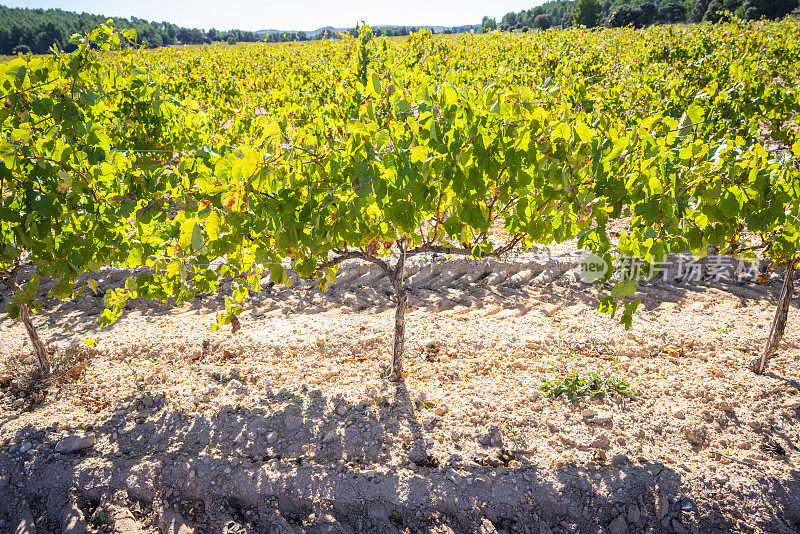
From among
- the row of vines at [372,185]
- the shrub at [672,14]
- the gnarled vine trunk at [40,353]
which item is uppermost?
the shrub at [672,14]

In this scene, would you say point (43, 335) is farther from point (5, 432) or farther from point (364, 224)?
point (364, 224)

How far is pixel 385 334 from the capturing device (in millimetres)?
4473

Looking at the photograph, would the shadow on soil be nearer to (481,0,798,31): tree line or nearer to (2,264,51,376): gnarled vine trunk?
(2,264,51,376): gnarled vine trunk

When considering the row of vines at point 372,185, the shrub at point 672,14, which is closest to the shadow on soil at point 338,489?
the row of vines at point 372,185

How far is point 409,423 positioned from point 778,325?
10.1 feet

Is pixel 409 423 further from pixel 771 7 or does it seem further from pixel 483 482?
pixel 771 7

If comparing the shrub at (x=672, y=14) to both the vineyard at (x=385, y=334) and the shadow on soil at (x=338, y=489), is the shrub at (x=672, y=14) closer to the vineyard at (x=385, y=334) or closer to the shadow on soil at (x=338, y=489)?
the vineyard at (x=385, y=334)

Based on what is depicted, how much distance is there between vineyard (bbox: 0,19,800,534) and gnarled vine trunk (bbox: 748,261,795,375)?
3 cm

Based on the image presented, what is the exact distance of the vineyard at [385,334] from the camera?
7.68 ft

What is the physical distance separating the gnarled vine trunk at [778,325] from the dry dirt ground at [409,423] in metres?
0.12

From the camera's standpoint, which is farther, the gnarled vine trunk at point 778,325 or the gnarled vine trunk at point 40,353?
the gnarled vine trunk at point 40,353

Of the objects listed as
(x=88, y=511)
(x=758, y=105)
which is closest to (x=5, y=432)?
(x=88, y=511)

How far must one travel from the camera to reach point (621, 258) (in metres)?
2.32

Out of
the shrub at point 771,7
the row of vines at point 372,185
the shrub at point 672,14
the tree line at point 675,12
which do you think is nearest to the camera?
the row of vines at point 372,185
